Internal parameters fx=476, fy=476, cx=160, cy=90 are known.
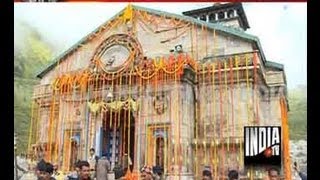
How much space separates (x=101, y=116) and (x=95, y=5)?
0.52m

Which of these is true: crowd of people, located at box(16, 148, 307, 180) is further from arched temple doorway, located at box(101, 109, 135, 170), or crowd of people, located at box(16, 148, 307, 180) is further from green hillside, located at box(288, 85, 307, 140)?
green hillside, located at box(288, 85, 307, 140)

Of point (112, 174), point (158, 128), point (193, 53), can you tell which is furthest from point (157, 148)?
point (193, 53)

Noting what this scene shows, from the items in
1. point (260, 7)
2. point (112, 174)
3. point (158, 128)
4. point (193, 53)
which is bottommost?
point (112, 174)

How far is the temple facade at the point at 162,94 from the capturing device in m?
2.12

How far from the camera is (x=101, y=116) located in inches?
88.7

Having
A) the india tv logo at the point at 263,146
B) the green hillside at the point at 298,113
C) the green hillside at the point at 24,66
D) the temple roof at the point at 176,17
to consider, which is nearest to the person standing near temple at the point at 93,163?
the green hillside at the point at 24,66

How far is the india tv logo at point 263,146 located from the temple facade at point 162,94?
3 centimetres

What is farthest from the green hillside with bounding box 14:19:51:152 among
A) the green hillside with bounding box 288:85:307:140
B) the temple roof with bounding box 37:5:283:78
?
the green hillside with bounding box 288:85:307:140

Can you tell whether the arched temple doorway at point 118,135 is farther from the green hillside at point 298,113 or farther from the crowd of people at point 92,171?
the green hillside at point 298,113

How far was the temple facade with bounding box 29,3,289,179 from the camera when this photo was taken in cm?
212

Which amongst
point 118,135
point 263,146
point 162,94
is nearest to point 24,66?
point 118,135

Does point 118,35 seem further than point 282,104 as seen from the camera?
Yes

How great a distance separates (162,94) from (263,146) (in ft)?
1.68
